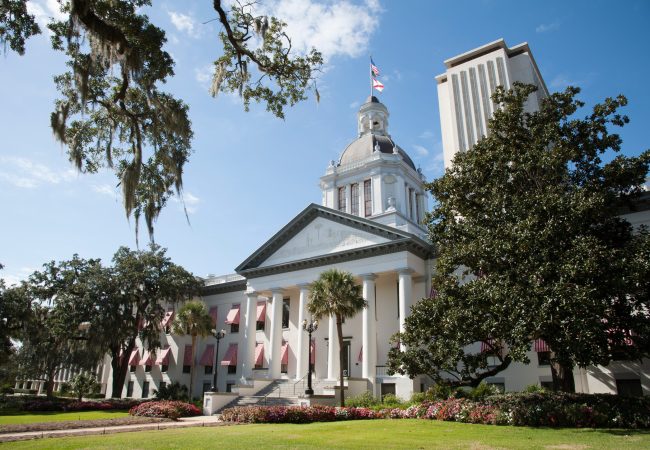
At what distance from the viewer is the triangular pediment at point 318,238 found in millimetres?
32188

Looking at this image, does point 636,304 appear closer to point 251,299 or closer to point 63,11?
point 63,11

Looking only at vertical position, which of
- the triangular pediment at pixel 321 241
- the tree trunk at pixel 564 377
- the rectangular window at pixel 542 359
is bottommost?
the tree trunk at pixel 564 377

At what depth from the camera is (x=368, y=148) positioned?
4625 cm

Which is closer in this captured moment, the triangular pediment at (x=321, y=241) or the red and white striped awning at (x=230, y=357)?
the triangular pediment at (x=321, y=241)

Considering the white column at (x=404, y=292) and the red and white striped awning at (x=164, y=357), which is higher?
the white column at (x=404, y=292)

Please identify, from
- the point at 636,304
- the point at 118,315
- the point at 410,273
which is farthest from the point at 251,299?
the point at 636,304

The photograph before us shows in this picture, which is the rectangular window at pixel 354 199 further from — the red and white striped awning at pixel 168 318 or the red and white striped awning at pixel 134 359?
the red and white striped awning at pixel 134 359

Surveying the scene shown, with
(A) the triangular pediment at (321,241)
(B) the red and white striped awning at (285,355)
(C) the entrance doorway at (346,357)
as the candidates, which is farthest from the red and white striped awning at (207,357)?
(C) the entrance doorway at (346,357)

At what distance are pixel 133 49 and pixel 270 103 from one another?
341 centimetres

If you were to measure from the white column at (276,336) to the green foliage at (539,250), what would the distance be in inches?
627

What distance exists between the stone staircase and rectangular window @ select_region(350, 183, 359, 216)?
18.1 meters

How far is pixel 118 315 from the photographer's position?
117 feet

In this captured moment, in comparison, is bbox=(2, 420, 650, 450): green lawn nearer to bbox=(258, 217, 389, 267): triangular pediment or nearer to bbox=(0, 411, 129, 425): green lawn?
bbox=(0, 411, 129, 425): green lawn

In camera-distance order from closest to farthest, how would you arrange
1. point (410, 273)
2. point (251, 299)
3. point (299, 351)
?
point (410, 273) → point (299, 351) → point (251, 299)
